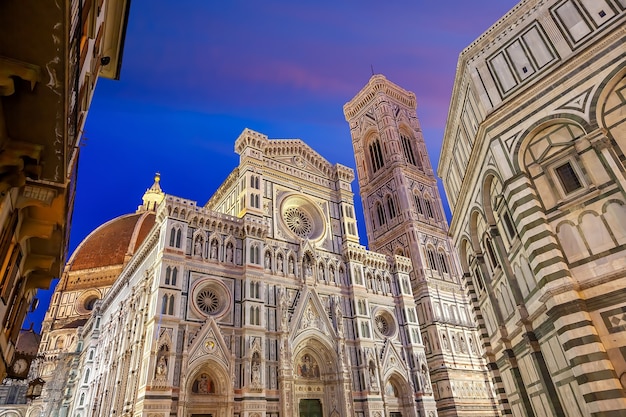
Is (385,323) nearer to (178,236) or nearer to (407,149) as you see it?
(178,236)

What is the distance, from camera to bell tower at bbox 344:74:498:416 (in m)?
32.6

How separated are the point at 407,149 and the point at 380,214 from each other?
9367 mm

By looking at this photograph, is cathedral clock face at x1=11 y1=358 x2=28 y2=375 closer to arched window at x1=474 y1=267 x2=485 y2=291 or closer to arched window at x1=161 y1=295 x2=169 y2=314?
arched window at x1=161 y1=295 x2=169 y2=314

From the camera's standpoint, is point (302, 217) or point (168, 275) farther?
point (302, 217)

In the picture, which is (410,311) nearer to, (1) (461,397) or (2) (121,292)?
(1) (461,397)

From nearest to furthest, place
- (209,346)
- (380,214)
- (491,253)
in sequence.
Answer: (491,253)
(209,346)
(380,214)

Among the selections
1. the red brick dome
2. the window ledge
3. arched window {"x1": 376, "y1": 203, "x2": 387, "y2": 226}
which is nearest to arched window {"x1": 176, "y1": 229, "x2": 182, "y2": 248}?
the window ledge

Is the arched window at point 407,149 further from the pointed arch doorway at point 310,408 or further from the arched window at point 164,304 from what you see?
the arched window at point 164,304

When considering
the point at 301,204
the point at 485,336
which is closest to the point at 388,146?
the point at 301,204

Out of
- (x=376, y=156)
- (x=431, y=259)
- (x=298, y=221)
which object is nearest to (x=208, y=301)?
(x=298, y=221)

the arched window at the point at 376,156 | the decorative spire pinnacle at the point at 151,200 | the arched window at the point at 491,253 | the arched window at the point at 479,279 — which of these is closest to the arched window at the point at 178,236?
the arched window at the point at 479,279

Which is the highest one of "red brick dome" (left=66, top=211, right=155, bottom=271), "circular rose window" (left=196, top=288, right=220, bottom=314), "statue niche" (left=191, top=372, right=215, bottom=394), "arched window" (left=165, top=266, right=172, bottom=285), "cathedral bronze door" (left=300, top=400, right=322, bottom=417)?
"red brick dome" (left=66, top=211, right=155, bottom=271)

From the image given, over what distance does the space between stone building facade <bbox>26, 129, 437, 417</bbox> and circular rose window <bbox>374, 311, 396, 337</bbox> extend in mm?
87

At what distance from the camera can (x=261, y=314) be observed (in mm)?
24172
